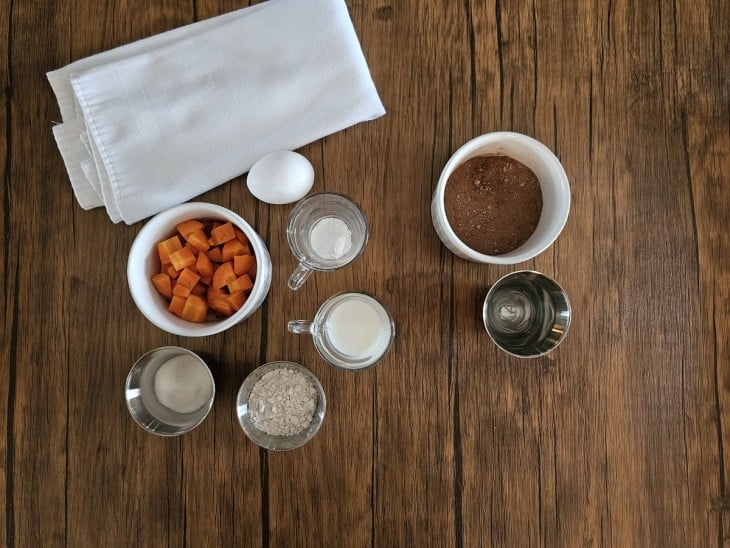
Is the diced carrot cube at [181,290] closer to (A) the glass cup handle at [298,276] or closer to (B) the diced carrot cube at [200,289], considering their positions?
(B) the diced carrot cube at [200,289]

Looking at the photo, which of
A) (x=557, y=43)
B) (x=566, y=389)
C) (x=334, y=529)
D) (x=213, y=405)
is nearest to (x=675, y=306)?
(x=566, y=389)

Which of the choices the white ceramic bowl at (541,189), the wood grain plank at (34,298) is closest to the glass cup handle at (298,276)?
the white ceramic bowl at (541,189)

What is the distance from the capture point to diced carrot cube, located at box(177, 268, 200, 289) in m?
0.75

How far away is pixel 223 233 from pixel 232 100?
0.21 meters

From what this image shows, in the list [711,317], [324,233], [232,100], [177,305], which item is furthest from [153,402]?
[711,317]

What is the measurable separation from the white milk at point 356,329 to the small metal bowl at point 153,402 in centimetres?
19

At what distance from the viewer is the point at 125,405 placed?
0.80 metres

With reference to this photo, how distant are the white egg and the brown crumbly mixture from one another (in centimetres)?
21

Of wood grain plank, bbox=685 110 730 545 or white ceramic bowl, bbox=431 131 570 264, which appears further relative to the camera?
wood grain plank, bbox=685 110 730 545

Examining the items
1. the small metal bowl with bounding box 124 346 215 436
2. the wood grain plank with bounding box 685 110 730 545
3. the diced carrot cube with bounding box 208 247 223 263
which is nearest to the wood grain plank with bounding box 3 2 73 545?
the small metal bowl with bounding box 124 346 215 436

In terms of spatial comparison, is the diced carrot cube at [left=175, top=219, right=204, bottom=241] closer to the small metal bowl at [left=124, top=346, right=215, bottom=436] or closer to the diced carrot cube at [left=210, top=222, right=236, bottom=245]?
the diced carrot cube at [left=210, top=222, right=236, bottom=245]

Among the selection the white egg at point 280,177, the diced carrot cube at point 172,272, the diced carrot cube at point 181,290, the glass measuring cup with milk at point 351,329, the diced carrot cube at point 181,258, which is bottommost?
the glass measuring cup with milk at point 351,329

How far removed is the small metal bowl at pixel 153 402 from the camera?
739 mm

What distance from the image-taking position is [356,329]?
0.76m
